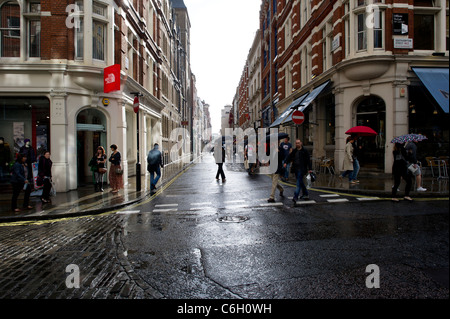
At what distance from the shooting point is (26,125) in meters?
13.0

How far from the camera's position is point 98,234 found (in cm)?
595

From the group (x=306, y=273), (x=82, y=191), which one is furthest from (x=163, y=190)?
(x=306, y=273)

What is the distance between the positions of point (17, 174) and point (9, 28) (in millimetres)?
7495

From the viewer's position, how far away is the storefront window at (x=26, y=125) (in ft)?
42.1

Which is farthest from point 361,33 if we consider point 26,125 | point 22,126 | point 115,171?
point 22,126

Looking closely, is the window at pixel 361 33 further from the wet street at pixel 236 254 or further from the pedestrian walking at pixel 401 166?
the wet street at pixel 236 254

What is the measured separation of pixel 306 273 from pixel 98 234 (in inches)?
165

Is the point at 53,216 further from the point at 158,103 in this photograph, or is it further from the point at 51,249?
the point at 158,103

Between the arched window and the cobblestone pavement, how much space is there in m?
8.93

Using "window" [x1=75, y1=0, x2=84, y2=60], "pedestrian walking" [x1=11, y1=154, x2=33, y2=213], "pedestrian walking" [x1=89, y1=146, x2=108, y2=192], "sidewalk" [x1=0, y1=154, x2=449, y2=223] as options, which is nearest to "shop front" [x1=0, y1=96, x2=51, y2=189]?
"sidewalk" [x1=0, y1=154, x2=449, y2=223]

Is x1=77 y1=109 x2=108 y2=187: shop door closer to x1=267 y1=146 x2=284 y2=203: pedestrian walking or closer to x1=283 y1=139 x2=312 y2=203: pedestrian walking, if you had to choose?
x1=267 y1=146 x2=284 y2=203: pedestrian walking

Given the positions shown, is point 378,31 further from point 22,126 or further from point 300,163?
point 22,126

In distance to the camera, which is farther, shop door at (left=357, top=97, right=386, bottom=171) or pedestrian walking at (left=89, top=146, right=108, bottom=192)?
shop door at (left=357, top=97, right=386, bottom=171)

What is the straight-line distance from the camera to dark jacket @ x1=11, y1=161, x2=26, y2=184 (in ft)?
27.2
